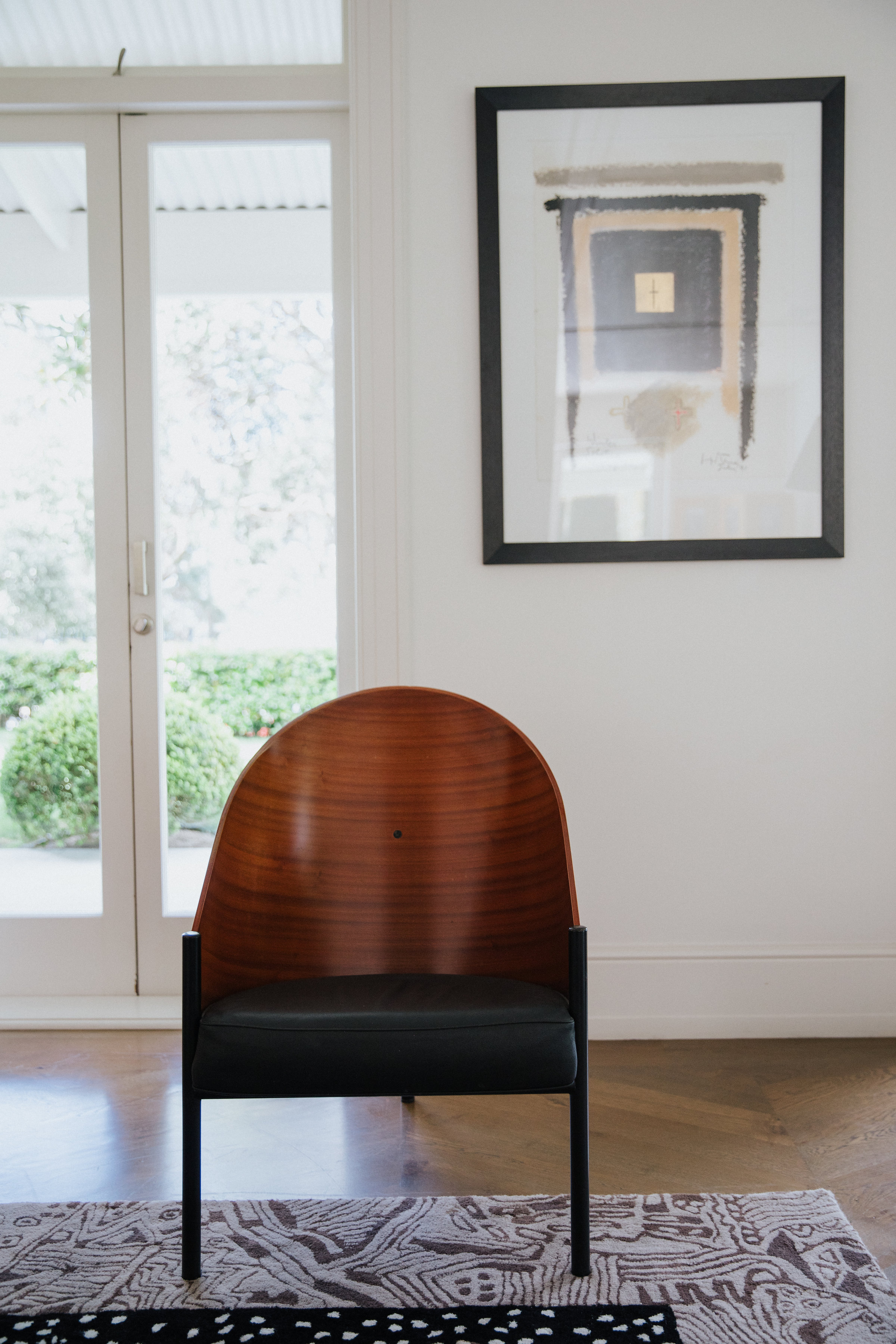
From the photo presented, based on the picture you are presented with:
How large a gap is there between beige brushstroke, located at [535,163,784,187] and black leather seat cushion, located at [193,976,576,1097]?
71.3 inches

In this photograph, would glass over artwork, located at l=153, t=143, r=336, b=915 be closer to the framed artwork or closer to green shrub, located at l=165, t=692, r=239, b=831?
green shrub, located at l=165, t=692, r=239, b=831

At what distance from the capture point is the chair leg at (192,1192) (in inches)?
49.9

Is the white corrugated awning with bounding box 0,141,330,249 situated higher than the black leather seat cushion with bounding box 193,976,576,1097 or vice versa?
the white corrugated awning with bounding box 0,141,330,249

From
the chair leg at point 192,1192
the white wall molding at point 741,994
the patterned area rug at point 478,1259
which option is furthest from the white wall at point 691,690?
the chair leg at point 192,1192

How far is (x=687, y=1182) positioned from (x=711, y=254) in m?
1.88

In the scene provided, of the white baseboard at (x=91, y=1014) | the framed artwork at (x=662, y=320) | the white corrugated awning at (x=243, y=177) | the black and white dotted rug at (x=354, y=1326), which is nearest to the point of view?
the black and white dotted rug at (x=354, y=1326)

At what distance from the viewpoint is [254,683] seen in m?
2.51

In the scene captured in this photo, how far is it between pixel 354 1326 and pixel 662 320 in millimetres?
1983

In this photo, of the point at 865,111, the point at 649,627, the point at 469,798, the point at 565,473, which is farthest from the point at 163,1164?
the point at 865,111

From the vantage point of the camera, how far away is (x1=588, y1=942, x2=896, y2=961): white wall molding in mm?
2188

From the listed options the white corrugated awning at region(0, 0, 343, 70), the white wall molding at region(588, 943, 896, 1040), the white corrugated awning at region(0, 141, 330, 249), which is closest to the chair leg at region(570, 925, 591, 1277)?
the white wall molding at region(588, 943, 896, 1040)

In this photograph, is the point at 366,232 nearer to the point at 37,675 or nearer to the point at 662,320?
the point at 662,320

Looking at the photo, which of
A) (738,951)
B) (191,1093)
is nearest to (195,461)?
(191,1093)

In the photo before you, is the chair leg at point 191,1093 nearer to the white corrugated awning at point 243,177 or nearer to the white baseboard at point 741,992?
the white baseboard at point 741,992
